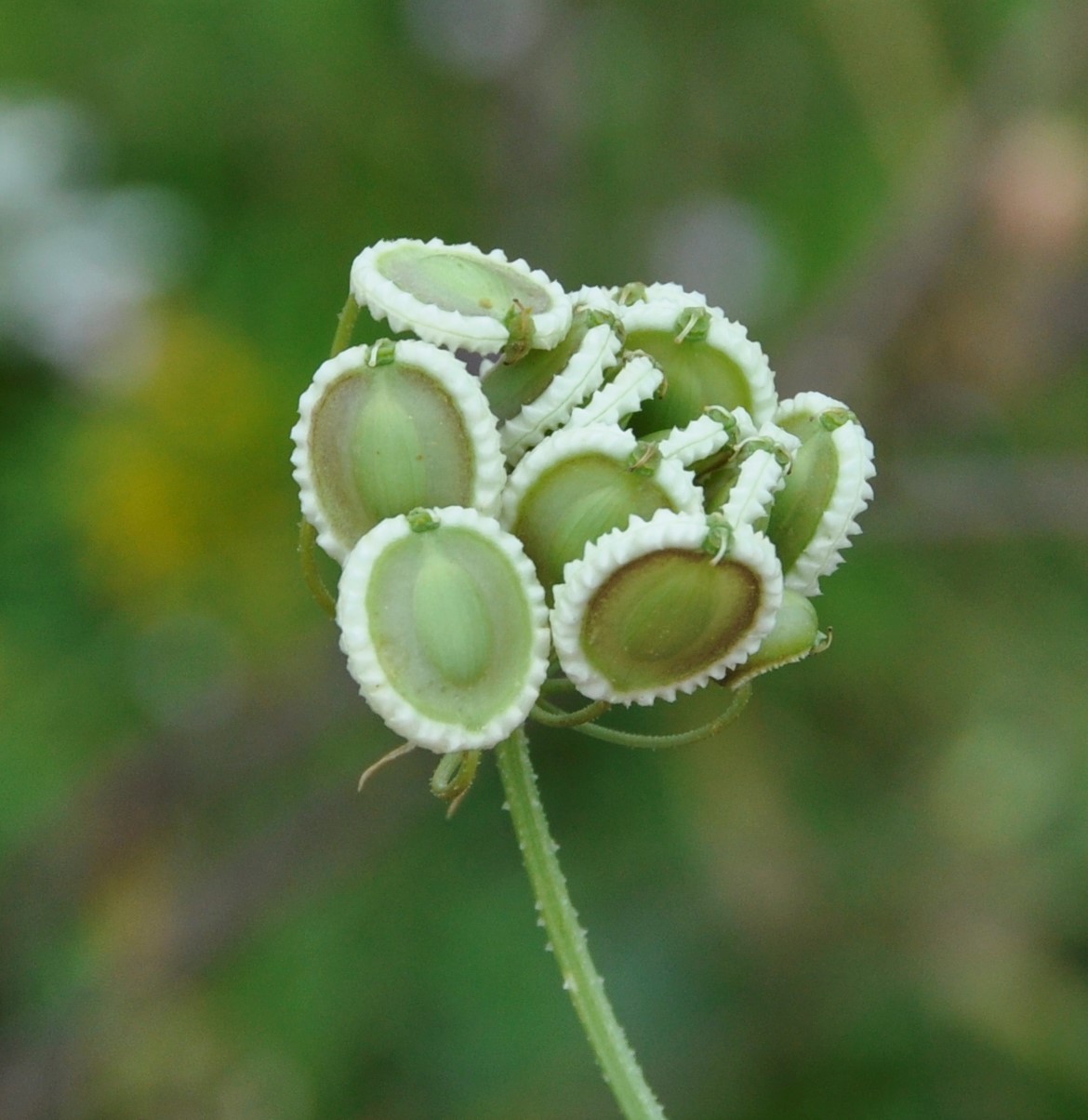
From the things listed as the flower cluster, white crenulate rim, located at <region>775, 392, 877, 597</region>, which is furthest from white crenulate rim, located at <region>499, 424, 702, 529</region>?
white crenulate rim, located at <region>775, 392, 877, 597</region>

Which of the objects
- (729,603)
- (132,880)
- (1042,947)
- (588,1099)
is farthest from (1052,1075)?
(729,603)

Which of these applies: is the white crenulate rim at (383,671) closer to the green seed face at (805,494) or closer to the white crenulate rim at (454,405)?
the white crenulate rim at (454,405)

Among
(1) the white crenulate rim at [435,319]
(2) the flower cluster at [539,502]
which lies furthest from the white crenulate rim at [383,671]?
(1) the white crenulate rim at [435,319]

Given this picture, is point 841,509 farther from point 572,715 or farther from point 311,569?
point 311,569

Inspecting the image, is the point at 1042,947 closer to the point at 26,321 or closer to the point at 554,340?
the point at 554,340

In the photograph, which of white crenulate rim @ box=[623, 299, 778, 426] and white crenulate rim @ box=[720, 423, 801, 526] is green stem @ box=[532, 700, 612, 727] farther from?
white crenulate rim @ box=[623, 299, 778, 426]
